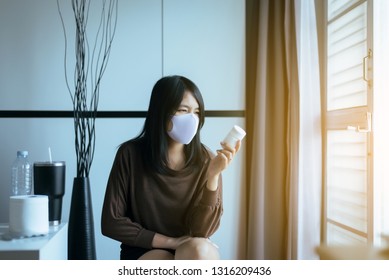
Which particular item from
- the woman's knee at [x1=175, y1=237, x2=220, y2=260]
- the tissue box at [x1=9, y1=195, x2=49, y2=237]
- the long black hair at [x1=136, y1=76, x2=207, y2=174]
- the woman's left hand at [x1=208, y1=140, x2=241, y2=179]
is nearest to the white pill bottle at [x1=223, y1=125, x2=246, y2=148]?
the woman's left hand at [x1=208, y1=140, x2=241, y2=179]

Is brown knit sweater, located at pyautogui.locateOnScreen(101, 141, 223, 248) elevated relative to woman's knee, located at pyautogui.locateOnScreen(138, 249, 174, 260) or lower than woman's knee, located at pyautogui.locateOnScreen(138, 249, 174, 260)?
elevated

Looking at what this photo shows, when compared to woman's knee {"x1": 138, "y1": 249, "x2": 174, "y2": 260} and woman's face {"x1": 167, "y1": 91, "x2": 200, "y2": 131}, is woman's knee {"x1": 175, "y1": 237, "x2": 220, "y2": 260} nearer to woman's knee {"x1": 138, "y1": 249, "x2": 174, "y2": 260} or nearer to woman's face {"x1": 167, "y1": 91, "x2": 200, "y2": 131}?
woman's knee {"x1": 138, "y1": 249, "x2": 174, "y2": 260}

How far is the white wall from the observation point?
1459 millimetres

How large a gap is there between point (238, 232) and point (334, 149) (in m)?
0.46

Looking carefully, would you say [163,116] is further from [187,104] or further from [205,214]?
[205,214]

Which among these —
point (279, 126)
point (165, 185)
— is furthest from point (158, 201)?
point (279, 126)

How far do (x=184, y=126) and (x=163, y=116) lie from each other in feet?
0.22

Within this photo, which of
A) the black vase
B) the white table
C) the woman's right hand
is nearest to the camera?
the white table

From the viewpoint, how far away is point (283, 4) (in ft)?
4.72

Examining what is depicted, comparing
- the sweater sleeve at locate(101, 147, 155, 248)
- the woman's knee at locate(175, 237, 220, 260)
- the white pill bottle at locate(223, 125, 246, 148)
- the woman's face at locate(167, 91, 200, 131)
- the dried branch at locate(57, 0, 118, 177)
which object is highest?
the dried branch at locate(57, 0, 118, 177)

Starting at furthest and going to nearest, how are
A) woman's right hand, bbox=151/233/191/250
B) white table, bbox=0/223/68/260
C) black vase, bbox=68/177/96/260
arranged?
black vase, bbox=68/177/96/260, woman's right hand, bbox=151/233/191/250, white table, bbox=0/223/68/260

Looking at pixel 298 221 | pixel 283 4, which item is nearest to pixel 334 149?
pixel 298 221

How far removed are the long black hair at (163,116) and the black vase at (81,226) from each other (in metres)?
0.29
